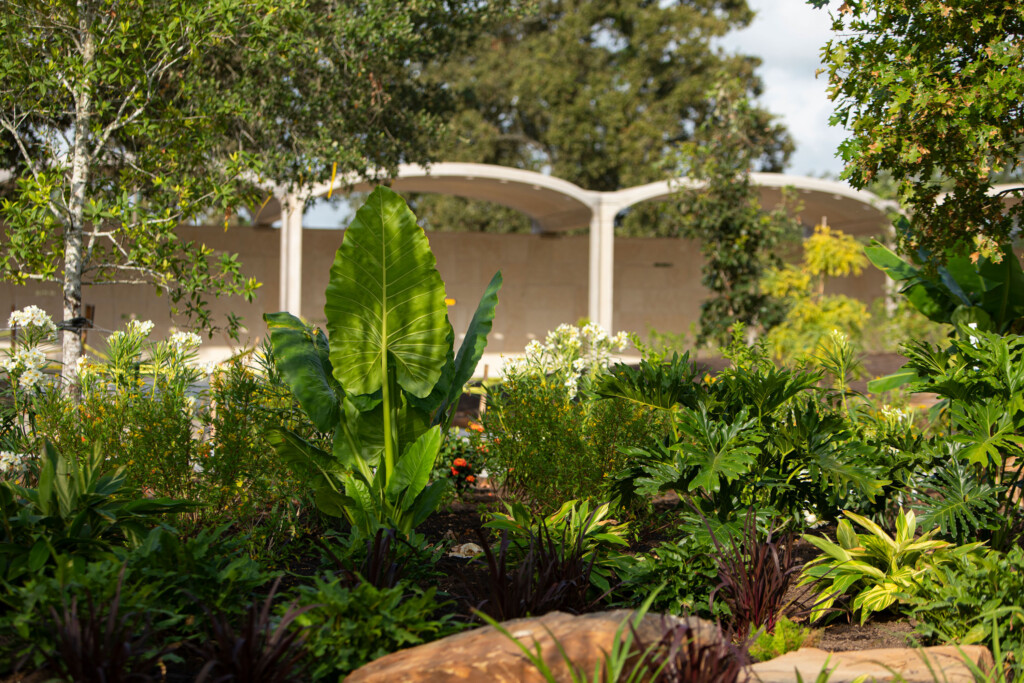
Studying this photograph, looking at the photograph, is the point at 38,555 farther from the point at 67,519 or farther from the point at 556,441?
the point at 556,441

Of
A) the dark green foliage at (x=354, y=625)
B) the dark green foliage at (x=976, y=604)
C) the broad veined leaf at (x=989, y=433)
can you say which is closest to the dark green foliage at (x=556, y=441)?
the broad veined leaf at (x=989, y=433)

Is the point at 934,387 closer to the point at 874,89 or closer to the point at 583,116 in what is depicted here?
the point at 874,89

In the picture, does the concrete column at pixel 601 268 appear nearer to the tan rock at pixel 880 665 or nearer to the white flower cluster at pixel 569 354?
the white flower cluster at pixel 569 354

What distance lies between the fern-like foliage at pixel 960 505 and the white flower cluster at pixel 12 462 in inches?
181

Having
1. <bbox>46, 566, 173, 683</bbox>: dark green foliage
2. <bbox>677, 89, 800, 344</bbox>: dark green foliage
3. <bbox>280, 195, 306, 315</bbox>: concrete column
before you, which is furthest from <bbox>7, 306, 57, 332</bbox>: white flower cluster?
<bbox>677, 89, 800, 344</bbox>: dark green foliage

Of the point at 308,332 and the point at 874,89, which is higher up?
the point at 874,89

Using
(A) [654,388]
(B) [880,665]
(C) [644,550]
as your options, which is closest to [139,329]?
(A) [654,388]

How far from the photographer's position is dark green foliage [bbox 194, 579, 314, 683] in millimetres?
2580

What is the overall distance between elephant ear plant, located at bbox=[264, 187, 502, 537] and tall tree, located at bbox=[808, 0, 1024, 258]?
10.2 ft

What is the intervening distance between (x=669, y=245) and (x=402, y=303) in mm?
18148

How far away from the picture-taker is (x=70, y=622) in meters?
2.62

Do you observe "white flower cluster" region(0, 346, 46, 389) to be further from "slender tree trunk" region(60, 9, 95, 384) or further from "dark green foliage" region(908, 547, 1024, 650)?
"dark green foliage" region(908, 547, 1024, 650)

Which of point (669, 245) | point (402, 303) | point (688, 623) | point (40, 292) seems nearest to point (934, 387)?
point (688, 623)

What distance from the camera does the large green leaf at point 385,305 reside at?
420 cm
